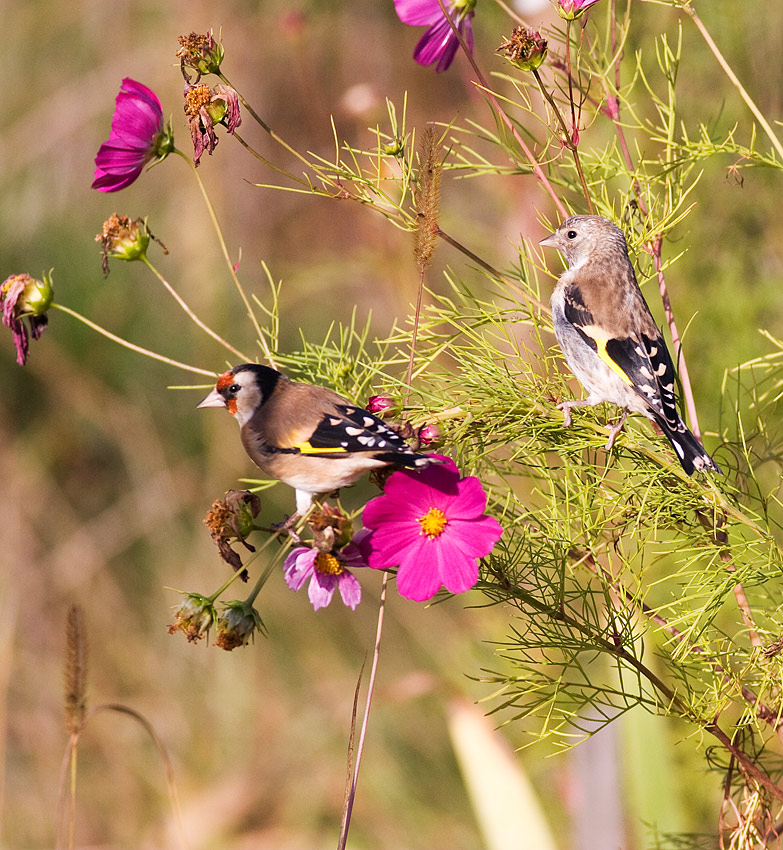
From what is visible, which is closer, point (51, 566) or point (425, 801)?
point (425, 801)

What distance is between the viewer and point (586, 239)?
1380 millimetres

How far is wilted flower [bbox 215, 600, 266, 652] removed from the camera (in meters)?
0.95

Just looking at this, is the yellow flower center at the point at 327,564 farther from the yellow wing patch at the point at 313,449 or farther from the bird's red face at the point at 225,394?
the bird's red face at the point at 225,394

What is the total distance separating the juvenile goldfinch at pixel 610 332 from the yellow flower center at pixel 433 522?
20 centimetres

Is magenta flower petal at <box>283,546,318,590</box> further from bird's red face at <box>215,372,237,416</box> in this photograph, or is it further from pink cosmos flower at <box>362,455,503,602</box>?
bird's red face at <box>215,372,237,416</box>

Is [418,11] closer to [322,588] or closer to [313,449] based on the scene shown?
[313,449]

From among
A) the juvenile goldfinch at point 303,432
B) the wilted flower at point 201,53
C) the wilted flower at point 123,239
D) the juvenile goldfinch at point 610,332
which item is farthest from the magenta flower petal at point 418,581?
the wilted flower at point 201,53

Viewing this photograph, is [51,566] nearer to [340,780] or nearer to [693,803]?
[340,780]

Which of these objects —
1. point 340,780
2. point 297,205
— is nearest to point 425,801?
point 340,780

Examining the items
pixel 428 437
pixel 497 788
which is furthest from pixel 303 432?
pixel 497 788

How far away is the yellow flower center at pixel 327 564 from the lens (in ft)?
3.17

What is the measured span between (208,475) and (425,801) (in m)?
1.65

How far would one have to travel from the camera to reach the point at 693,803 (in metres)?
2.47

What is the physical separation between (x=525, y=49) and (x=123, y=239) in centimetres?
54
